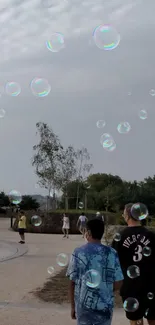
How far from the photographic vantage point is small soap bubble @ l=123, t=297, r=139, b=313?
3.98m

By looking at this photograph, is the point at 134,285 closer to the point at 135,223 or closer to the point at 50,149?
the point at 135,223

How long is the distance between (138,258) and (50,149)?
26131 mm

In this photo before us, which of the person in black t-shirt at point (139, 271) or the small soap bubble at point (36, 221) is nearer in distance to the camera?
the person in black t-shirt at point (139, 271)

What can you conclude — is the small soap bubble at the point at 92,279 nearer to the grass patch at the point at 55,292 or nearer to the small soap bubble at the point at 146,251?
the small soap bubble at the point at 146,251

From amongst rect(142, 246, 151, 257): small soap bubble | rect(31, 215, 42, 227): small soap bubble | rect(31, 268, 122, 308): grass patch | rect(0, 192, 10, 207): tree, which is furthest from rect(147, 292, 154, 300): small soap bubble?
rect(0, 192, 10, 207): tree

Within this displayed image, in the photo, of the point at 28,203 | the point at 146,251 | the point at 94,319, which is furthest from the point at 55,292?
the point at 28,203

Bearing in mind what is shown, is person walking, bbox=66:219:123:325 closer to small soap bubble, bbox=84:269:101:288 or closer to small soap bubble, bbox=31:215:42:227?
small soap bubble, bbox=84:269:101:288

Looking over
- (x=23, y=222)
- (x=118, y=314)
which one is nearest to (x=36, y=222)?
(x=118, y=314)

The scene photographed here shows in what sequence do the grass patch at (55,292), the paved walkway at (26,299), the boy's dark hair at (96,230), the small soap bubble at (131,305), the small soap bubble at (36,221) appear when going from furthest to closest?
the small soap bubble at (36,221) → the grass patch at (55,292) → the paved walkway at (26,299) → the small soap bubble at (131,305) → the boy's dark hair at (96,230)

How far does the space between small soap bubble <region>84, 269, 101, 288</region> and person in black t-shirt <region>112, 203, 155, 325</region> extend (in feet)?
2.67

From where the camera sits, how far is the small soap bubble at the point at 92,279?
10.8ft

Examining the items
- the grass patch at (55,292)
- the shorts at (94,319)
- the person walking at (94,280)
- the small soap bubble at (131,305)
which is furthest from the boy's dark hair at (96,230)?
the grass patch at (55,292)

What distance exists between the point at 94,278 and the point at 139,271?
3.00 ft

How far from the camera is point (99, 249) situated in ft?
11.1
